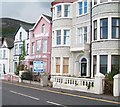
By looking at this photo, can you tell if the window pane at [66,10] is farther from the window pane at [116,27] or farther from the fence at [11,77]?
the fence at [11,77]

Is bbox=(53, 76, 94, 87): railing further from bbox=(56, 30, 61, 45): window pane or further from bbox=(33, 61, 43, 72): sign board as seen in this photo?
bbox=(33, 61, 43, 72): sign board

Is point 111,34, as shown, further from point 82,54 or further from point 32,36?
point 32,36

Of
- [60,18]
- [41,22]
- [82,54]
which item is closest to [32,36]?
[41,22]

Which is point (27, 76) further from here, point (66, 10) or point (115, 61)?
point (115, 61)

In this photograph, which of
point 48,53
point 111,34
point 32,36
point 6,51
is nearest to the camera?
point 111,34

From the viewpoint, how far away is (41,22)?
4497cm

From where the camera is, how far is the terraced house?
27656 millimetres

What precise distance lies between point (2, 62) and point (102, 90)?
42.9m

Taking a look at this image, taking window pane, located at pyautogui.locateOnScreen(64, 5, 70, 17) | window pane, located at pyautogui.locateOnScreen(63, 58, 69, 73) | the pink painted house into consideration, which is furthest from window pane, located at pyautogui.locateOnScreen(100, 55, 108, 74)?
the pink painted house

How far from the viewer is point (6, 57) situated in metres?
60.2

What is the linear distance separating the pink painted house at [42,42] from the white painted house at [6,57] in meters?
12.1

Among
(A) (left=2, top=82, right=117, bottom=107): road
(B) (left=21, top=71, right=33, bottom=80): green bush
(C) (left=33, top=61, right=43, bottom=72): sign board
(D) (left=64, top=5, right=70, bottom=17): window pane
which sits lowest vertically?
(A) (left=2, top=82, right=117, bottom=107): road

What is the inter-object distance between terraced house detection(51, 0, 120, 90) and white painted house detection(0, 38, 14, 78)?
901 inches

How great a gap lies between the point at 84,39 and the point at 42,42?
11.5m
